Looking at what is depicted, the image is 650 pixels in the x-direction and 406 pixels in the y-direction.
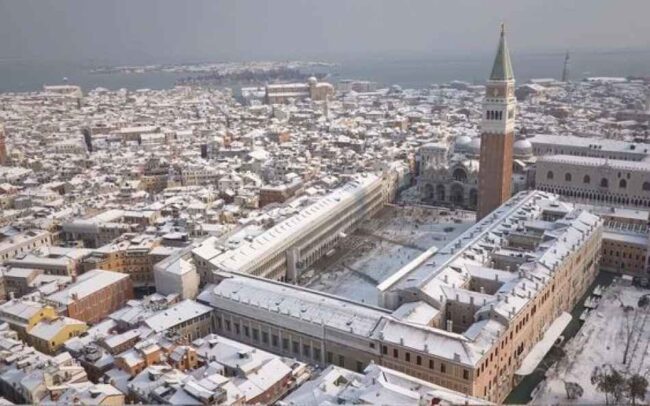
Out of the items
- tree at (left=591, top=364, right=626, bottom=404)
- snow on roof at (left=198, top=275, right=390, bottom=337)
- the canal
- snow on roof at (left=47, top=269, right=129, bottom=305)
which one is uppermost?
snow on roof at (left=198, top=275, right=390, bottom=337)

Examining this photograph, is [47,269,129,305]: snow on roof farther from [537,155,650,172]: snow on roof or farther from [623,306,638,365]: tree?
[537,155,650,172]: snow on roof

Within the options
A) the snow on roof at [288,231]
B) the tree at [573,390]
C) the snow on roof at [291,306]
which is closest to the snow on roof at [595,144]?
the snow on roof at [288,231]

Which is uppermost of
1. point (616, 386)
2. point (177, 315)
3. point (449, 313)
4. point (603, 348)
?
point (449, 313)

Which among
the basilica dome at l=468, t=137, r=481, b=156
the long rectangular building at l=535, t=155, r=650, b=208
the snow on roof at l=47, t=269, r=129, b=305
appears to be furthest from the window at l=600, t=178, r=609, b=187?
the snow on roof at l=47, t=269, r=129, b=305

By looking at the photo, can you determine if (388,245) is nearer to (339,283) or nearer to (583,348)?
(339,283)

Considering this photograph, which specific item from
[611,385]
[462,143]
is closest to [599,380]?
[611,385]

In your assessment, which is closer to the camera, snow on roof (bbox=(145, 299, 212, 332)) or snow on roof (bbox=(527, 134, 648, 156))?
snow on roof (bbox=(145, 299, 212, 332))

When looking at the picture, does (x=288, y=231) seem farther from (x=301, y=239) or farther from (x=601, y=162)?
(x=601, y=162)
